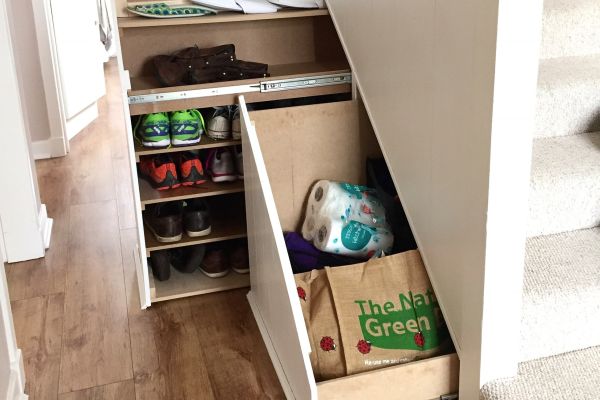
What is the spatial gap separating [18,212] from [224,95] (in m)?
1.03

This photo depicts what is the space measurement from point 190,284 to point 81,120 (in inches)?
95.1

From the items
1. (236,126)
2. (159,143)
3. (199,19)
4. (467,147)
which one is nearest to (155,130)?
(159,143)

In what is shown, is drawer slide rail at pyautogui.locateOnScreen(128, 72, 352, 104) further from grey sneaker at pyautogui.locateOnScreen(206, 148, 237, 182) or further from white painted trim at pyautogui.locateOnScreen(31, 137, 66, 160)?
white painted trim at pyautogui.locateOnScreen(31, 137, 66, 160)

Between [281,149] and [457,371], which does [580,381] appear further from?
[281,149]

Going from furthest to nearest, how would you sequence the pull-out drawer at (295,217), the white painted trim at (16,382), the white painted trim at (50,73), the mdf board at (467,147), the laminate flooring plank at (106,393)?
the white painted trim at (50,73) → the laminate flooring plank at (106,393) → the white painted trim at (16,382) → the pull-out drawer at (295,217) → the mdf board at (467,147)

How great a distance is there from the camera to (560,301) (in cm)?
172

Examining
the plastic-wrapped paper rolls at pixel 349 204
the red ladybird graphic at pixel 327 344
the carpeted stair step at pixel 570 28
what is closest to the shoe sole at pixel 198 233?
the plastic-wrapped paper rolls at pixel 349 204

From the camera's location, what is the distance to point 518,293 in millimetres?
1647

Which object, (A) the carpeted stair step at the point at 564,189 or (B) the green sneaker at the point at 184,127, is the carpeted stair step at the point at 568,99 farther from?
(B) the green sneaker at the point at 184,127

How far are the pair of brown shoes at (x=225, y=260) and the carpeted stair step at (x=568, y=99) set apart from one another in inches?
42.9

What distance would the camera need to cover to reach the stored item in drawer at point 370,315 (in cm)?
186

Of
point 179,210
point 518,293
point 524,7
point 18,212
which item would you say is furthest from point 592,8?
point 18,212

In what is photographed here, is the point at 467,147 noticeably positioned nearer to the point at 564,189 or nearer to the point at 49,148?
the point at 564,189

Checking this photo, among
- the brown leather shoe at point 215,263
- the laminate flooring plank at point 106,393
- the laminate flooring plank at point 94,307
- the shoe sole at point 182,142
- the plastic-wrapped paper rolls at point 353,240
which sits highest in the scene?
the shoe sole at point 182,142
